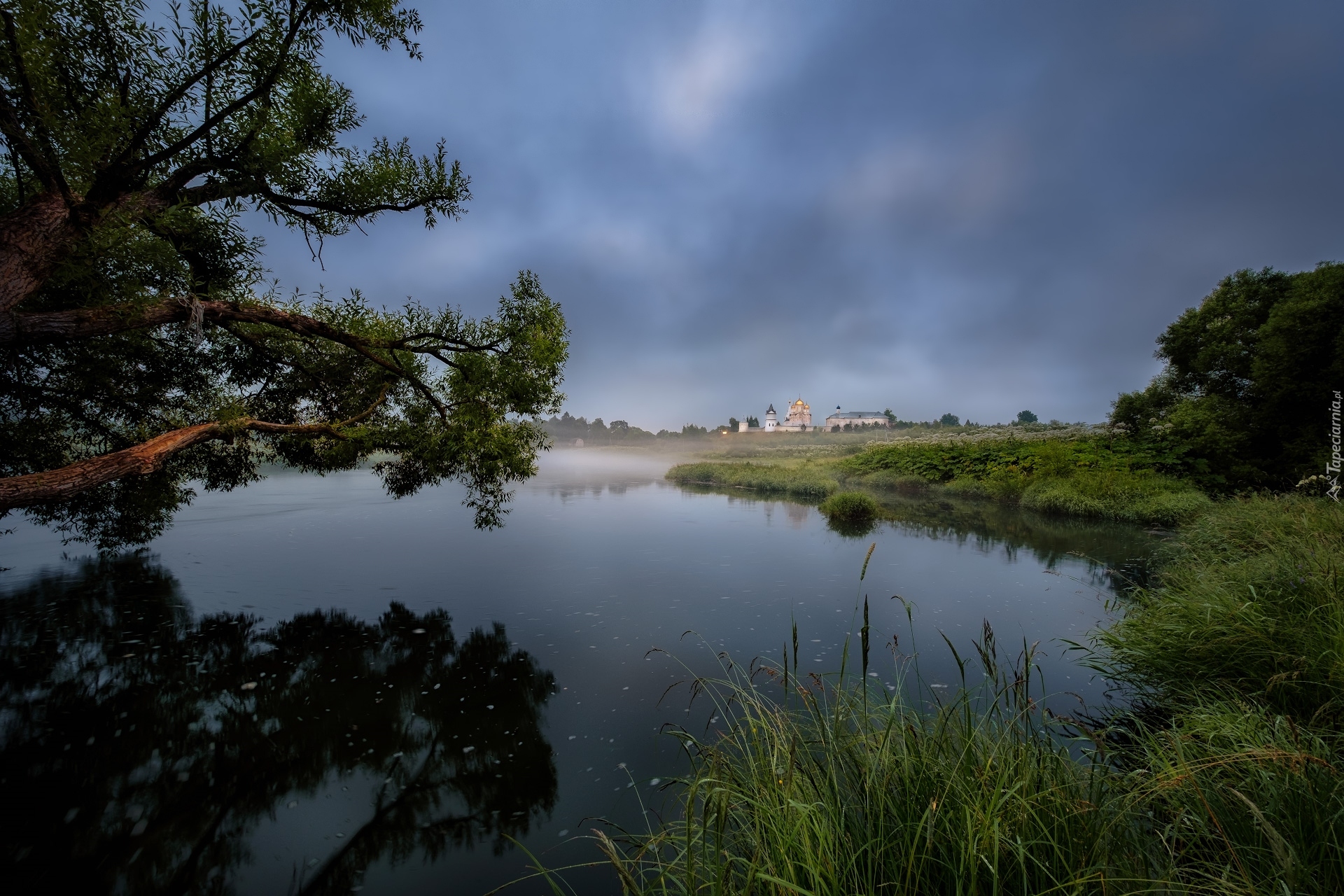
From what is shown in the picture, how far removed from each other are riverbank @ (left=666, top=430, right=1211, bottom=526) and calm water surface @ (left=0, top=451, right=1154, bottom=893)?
150 inches

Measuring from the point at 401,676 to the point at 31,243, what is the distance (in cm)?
612

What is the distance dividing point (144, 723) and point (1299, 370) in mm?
28002

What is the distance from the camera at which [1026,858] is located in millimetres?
2062

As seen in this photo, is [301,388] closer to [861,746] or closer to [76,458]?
[76,458]

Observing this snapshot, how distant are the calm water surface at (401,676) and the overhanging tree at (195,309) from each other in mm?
2356

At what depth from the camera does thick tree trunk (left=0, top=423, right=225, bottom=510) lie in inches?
185

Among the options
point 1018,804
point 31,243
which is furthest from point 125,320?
point 1018,804

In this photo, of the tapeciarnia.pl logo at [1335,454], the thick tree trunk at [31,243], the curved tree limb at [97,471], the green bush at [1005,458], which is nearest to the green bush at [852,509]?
the green bush at [1005,458]

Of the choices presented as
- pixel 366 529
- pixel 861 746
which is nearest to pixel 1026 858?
pixel 861 746

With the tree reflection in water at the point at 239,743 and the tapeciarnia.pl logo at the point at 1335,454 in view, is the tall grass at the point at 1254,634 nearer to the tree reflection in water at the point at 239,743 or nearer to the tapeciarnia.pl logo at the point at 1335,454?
the tree reflection in water at the point at 239,743

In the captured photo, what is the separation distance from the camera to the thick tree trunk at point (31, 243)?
4.77m

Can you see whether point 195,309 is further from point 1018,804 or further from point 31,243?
point 1018,804

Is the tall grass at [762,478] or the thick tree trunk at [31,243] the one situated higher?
the thick tree trunk at [31,243]

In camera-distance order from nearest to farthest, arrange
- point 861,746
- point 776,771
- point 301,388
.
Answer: point 776,771 < point 861,746 < point 301,388
